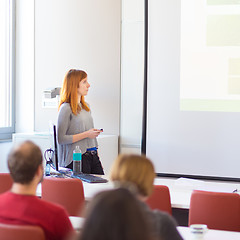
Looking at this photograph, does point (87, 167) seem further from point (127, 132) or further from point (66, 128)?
point (127, 132)

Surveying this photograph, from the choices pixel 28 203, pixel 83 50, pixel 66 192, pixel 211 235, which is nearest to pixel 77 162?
pixel 66 192

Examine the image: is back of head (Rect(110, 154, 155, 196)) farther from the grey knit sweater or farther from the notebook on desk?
the grey knit sweater

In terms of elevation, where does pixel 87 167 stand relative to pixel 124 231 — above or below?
below

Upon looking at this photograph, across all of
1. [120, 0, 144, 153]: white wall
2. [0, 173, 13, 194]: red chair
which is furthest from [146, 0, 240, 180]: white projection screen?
[0, 173, 13, 194]: red chair

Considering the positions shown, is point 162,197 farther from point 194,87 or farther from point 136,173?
point 194,87

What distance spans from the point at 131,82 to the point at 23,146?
12.5 ft

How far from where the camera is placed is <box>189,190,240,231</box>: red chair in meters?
2.97

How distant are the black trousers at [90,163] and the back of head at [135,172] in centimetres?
270

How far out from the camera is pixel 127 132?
575cm

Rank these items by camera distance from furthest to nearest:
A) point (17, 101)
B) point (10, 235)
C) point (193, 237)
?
point (17, 101) → point (193, 237) → point (10, 235)

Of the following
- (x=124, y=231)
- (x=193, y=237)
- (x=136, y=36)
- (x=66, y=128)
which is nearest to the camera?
(x=124, y=231)

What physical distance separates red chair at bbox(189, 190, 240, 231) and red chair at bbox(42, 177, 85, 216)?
2.69ft

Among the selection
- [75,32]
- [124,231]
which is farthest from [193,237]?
[75,32]

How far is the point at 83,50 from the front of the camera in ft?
19.7
